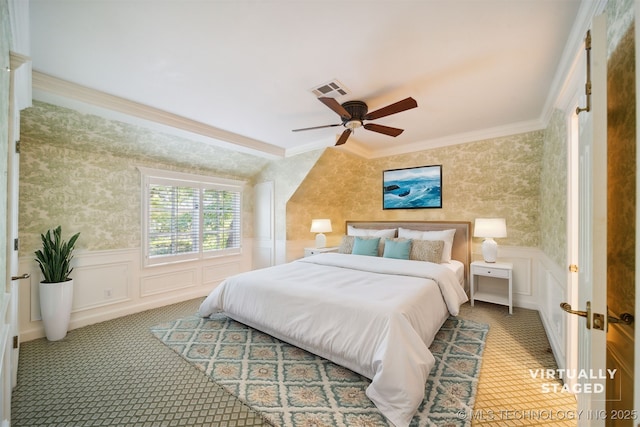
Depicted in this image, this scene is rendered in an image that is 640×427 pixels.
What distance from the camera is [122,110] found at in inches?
105

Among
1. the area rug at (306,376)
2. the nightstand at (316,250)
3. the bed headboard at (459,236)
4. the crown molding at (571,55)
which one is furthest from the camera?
the nightstand at (316,250)

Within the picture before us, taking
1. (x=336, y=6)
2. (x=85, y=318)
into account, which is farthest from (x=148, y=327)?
(x=336, y=6)

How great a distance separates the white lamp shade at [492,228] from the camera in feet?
11.3

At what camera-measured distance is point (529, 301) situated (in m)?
3.55

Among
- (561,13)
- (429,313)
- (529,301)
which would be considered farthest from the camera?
(529,301)

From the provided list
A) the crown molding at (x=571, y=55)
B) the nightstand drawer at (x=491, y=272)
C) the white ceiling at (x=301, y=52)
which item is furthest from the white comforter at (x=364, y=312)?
the crown molding at (x=571, y=55)

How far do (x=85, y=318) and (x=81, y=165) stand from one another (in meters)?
1.84

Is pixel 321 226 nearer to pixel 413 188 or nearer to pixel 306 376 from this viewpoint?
pixel 413 188

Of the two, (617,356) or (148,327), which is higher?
(617,356)

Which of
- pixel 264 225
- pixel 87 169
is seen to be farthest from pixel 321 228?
pixel 87 169

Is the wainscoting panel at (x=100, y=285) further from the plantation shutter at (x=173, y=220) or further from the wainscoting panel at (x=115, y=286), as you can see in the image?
the plantation shutter at (x=173, y=220)

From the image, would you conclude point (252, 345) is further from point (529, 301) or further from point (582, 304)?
point (529, 301)

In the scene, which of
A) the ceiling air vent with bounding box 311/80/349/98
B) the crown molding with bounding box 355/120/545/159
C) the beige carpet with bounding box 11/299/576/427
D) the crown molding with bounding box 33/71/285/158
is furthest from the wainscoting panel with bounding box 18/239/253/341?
the crown molding with bounding box 355/120/545/159

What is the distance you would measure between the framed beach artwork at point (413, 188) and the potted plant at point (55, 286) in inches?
177
